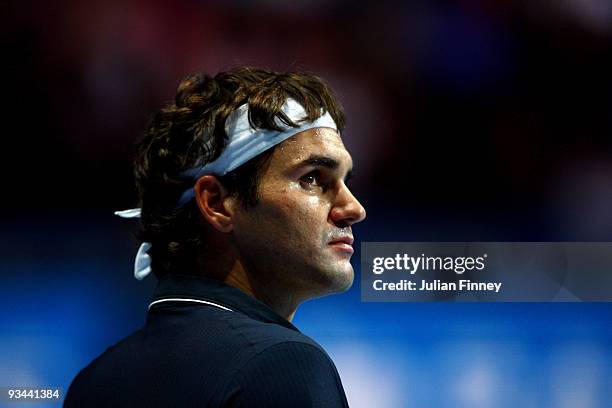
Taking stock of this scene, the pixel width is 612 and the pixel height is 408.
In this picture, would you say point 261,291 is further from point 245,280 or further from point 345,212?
point 345,212

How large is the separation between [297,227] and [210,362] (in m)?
0.38

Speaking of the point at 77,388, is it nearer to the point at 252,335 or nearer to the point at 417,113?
the point at 252,335

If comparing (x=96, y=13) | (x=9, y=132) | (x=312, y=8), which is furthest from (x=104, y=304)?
(x=312, y=8)

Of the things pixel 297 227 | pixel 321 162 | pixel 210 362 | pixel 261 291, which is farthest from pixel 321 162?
pixel 210 362

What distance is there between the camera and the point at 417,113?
243 centimetres

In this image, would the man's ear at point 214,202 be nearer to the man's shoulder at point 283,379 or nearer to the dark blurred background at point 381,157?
the man's shoulder at point 283,379

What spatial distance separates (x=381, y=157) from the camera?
7.97ft

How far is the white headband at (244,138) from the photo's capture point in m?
1.24

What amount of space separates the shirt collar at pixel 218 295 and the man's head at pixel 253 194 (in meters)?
0.10

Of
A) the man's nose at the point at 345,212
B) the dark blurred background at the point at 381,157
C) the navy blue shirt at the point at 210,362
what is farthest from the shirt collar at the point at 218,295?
the dark blurred background at the point at 381,157

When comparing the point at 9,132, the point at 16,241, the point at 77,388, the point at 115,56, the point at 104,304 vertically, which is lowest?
the point at 77,388

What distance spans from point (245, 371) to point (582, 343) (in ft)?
5.81

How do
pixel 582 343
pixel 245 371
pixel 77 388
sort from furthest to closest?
1. pixel 582 343
2. pixel 77 388
3. pixel 245 371

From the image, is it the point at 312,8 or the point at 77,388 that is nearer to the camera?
the point at 77,388
